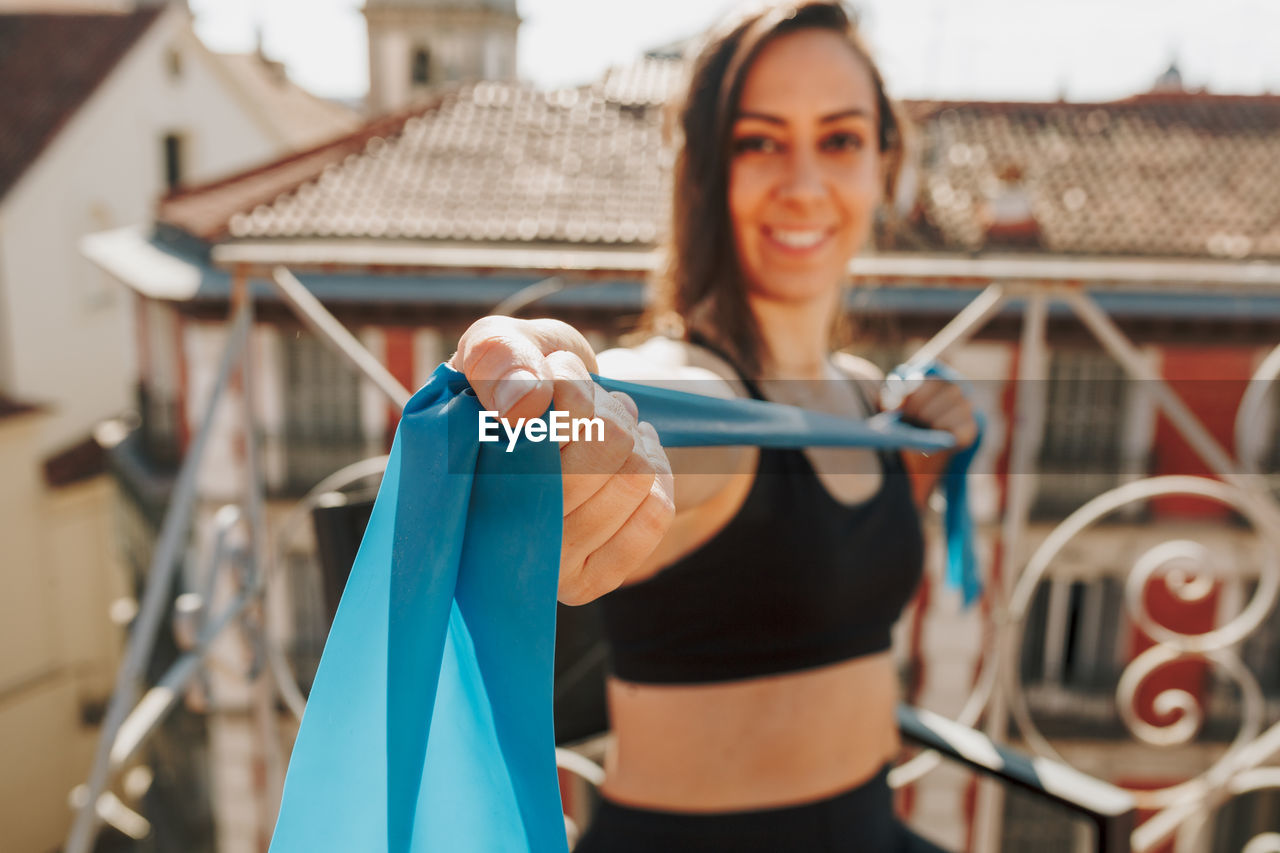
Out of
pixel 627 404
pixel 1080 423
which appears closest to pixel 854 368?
pixel 627 404

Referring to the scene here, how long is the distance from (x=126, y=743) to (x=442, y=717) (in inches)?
44.8

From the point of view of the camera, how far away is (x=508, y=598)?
0.75 metres

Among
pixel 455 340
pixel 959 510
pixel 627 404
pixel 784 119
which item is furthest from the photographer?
pixel 455 340

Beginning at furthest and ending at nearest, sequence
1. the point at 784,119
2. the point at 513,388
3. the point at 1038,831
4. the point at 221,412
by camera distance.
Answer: the point at 1038,831
the point at 221,412
the point at 784,119
the point at 513,388

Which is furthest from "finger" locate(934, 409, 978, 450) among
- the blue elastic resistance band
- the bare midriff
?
the blue elastic resistance band

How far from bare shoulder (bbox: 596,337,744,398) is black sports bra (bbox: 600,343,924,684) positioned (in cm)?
6

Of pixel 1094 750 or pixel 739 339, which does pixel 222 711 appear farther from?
pixel 739 339

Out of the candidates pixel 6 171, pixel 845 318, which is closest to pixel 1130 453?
pixel 845 318

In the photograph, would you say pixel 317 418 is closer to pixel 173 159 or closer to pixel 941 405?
pixel 173 159

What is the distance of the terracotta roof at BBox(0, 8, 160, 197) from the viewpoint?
551 inches

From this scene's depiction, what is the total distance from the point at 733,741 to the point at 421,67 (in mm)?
30427

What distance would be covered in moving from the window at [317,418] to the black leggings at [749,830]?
502 inches

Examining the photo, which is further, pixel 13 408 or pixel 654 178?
pixel 13 408

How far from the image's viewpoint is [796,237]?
1421mm
